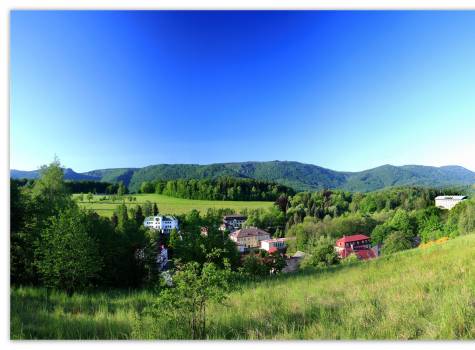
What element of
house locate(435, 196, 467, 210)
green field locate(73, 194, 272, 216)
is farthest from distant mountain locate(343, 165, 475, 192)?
green field locate(73, 194, 272, 216)

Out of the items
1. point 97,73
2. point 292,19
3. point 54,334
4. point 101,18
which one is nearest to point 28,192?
point 97,73

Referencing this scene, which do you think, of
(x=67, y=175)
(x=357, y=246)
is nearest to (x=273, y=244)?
(x=357, y=246)

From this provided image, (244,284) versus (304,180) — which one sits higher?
(304,180)

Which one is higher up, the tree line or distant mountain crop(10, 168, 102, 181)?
distant mountain crop(10, 168, 102, 181)

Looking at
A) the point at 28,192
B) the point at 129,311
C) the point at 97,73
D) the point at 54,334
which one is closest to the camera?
the point at 54,334

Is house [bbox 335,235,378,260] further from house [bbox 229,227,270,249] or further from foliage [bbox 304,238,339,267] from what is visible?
house [bbox 229,227,270,249]

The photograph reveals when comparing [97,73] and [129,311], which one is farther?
[97,73]

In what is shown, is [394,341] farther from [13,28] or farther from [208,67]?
[13,28]

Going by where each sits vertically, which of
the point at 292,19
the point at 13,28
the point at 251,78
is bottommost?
the point at 251,78
